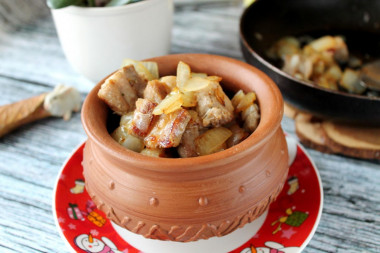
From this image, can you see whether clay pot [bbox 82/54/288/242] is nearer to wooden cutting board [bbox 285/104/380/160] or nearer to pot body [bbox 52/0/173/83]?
wooden cutting board [bbox 285/104/380/160]

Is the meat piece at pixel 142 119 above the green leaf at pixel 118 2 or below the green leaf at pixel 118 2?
below

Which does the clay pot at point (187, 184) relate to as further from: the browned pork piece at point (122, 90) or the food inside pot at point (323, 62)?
the food inside pot at point (323, 62)

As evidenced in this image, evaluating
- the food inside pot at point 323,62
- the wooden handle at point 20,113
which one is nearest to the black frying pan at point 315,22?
the food inside pot at point 323,62

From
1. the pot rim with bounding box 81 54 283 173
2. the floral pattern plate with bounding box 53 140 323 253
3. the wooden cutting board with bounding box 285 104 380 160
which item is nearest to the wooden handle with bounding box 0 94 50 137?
the floral pattern plate with bounding box 53 140 323 253

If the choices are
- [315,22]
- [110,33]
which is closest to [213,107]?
[110,33]

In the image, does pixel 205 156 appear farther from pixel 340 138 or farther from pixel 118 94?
pixel 340 138
